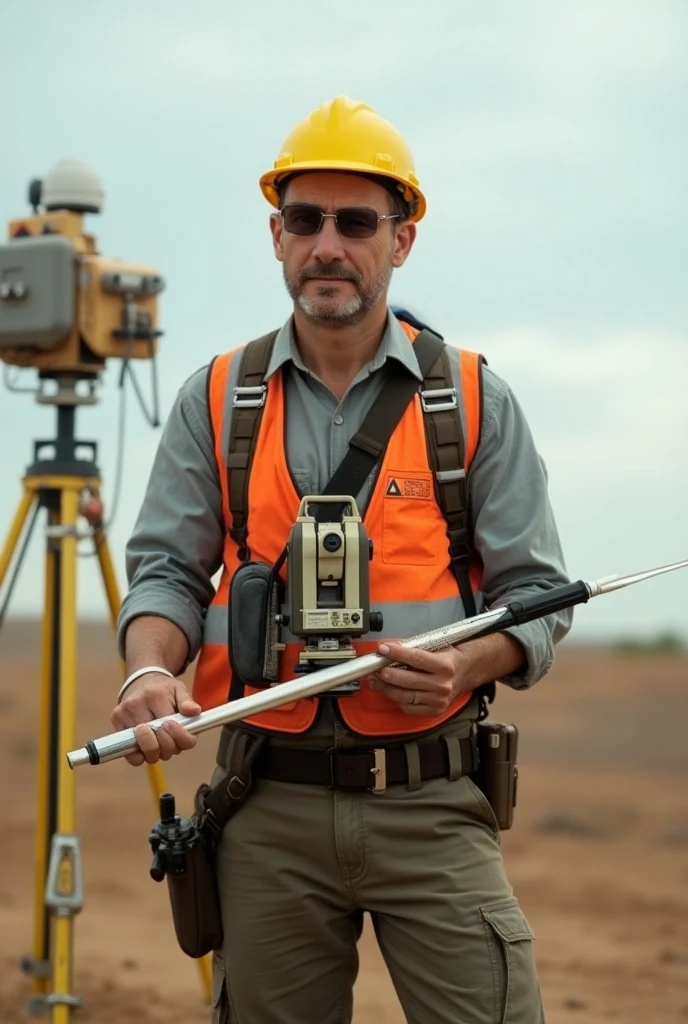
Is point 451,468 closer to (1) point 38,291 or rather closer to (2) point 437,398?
(2) point 437,398

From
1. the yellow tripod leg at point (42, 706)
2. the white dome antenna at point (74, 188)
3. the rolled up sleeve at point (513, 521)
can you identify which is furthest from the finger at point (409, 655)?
the white dome antenna at point (74, 188)

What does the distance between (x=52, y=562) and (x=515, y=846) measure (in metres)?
5.39

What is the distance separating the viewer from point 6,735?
16516mm

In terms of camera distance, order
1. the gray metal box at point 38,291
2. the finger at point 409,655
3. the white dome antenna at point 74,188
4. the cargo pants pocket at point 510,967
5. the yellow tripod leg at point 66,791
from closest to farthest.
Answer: the finger at point 409,655 < the cargo pants pocket at point 510,967 < the yellow tripod leg at point 66,791 < the gray metal box at point 38,291 < the white dome antenna at point 74,188

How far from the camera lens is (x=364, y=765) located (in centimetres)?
329

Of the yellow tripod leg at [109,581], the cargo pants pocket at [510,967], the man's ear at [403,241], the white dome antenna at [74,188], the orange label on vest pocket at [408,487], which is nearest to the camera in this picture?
the cargo pants pocket at [510,967]

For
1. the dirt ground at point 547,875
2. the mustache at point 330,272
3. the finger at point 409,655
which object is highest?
the mustache at point 330,272

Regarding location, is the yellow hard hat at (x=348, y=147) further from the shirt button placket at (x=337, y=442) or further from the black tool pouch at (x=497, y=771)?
the black tool pouch at (x=497, y=771)

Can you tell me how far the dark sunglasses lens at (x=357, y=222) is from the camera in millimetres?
3410

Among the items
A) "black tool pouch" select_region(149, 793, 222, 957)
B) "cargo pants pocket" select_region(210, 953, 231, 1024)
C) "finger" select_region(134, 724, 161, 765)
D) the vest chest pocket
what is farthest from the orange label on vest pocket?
"cargo pants pocket" select_region(210, 953, 231, 1024)

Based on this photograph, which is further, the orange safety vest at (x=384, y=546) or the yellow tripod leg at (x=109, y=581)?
the yellow tripod leg at (x=109, y=581)

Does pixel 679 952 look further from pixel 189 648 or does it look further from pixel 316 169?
pixel 316 169

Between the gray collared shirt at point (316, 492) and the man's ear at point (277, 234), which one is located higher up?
the man's ear at point (277, 234)

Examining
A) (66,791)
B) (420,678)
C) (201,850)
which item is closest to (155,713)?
(201,850)
